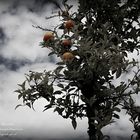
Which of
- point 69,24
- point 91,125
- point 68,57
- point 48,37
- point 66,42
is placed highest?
point 69,24

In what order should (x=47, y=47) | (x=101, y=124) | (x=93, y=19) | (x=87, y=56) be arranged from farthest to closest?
(x=93, y=19) < (x=47, y=47) < (x=87, y=56) < (x=101, y=124)

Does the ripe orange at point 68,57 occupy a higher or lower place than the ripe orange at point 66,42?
lower

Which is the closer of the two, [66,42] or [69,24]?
[66,42]

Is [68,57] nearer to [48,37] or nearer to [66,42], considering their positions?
[66,42]

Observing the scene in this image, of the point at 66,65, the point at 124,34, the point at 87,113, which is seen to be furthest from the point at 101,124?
the point at 124,34

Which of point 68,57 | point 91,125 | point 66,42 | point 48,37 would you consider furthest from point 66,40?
point 91,125

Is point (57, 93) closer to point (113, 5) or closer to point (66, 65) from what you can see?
point (66, 65)

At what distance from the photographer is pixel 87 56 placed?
476 centimetres

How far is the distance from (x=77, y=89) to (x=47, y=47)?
2.46 feet

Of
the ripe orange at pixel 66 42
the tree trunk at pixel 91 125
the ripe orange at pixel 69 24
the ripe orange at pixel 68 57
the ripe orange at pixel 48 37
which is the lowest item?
the tree trunk at pixel 91 125

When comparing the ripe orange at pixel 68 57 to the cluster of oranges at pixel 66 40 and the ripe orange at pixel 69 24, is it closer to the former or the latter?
the cluster of oranges at pixel 66 40

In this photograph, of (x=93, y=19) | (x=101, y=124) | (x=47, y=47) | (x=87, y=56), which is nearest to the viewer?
(x=101, y=124)

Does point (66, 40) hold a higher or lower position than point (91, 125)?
higher

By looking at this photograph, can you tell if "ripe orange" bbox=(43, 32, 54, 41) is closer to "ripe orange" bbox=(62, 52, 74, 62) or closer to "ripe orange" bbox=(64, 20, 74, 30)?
"ripe orange" bbox=(64, 20, 74, 30)
